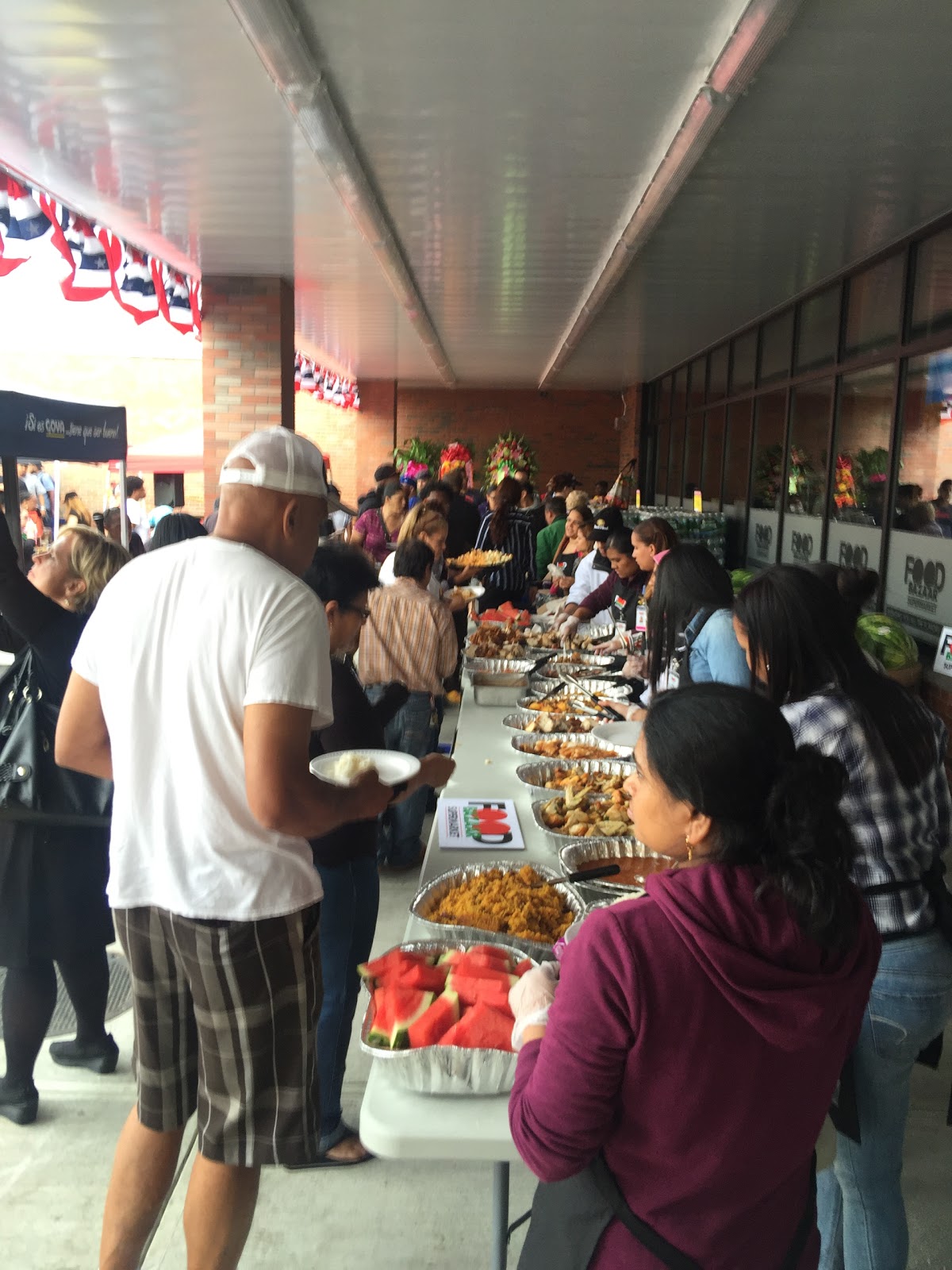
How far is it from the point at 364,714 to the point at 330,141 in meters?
2.98

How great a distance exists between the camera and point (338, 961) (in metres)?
2.47

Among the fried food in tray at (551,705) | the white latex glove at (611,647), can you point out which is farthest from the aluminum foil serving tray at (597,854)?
the white latex glove at (611,647)

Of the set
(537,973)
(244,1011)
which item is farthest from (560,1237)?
(244,1011)

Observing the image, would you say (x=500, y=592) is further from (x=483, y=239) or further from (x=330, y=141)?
(x=330, y=141)

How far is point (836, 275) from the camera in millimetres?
6809

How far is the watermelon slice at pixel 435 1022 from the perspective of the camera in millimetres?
1477

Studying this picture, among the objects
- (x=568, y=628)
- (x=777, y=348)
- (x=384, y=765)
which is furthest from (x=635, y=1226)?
(x=777, y=348)

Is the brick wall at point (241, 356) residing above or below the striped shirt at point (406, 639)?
above

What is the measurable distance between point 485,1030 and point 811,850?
0.64 meters

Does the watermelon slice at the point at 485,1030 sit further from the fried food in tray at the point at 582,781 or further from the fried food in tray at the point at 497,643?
the fried food in tray at the point at 497,643

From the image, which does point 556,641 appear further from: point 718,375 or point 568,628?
point 718,375

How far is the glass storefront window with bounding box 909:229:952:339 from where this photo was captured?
17.3 feet

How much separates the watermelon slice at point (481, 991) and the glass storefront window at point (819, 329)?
6.47m

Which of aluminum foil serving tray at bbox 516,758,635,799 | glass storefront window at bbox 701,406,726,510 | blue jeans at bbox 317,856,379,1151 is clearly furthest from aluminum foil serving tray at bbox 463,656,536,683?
glass storefront window at bbox 701,406,726,510
